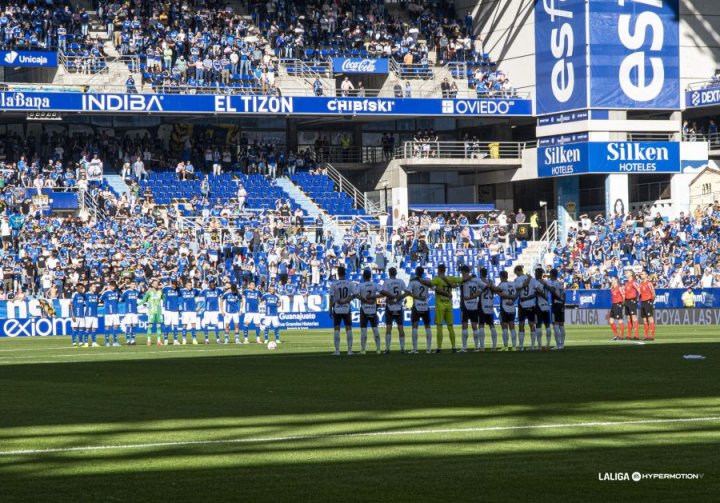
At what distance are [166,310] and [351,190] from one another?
26.1 metres

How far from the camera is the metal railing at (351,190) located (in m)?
65.5

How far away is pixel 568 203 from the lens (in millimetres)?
65688

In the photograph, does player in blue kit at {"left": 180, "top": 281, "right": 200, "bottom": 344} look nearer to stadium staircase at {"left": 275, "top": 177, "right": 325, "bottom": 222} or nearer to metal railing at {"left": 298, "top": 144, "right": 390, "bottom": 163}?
stadium staircase at {"left": 275, "top": 177, "right": 325, "bottom": 222}

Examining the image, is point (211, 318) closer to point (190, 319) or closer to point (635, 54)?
point (190, 319)

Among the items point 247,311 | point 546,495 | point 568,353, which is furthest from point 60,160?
point 546,495

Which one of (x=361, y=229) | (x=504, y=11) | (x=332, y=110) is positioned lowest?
(x=361, y=229)

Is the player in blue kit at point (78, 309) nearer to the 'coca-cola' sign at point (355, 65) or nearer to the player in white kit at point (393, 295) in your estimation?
the player in white kit at point (393, 295)

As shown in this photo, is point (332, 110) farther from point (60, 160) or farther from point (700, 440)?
point (700, 440)

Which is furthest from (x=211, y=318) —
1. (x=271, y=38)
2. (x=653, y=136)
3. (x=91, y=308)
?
(x=653, y=136)

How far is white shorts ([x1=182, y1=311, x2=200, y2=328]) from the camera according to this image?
40.2 metres

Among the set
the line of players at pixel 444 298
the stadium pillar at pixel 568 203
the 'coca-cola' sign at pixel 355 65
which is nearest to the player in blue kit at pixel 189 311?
the line of players at pixel 444 298

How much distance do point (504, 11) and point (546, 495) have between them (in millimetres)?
60789

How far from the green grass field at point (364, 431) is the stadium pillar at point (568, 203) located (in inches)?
1545

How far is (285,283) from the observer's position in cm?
5412
